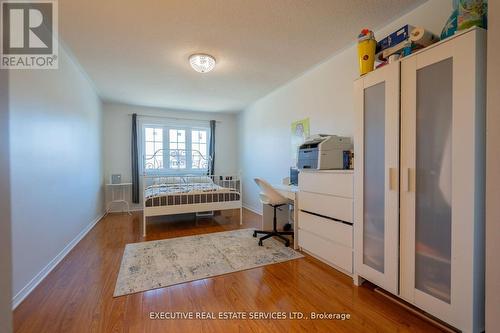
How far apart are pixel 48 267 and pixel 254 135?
3.87m

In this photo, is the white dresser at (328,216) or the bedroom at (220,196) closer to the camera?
the bedroom at (220,196)

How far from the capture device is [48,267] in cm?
217

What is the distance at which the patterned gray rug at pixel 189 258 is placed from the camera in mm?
2049

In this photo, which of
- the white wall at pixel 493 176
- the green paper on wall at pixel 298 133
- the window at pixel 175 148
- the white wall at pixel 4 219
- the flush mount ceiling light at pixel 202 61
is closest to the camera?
the white wall at pixel 4 219

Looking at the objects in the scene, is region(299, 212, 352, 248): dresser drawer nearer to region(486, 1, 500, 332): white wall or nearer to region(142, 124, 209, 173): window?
region(486, 1, 500, 332): white wall

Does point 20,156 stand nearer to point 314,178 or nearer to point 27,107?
point 27,107

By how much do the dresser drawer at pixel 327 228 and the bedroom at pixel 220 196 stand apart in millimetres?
13

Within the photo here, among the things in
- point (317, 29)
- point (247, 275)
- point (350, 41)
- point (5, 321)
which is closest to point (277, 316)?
point (247, 275)

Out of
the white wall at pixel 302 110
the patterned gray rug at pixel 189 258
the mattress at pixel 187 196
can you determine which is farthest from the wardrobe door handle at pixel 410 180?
the mattress at pixel 187 196

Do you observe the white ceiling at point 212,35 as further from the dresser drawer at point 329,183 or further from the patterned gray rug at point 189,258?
the patterned gray rug at point 189,258

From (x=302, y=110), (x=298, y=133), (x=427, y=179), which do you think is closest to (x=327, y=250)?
(x=427, y=179)

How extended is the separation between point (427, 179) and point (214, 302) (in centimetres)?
176

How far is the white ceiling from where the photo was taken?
1.90m

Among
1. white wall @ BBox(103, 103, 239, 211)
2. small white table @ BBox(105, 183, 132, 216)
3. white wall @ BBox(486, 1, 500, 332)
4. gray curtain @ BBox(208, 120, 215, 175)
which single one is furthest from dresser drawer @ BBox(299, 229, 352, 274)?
white wall @ BBox(103, 103, 239, 211)
